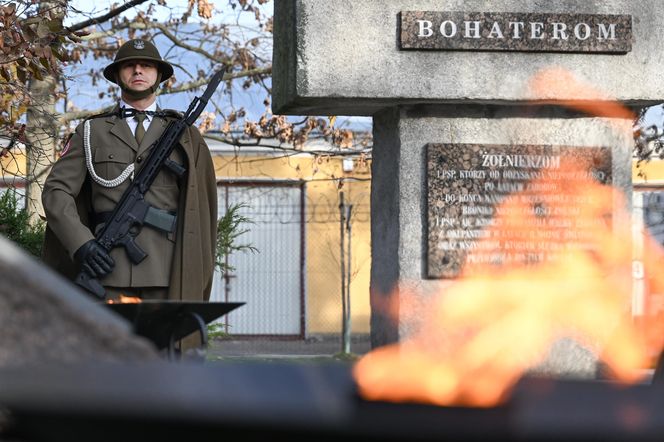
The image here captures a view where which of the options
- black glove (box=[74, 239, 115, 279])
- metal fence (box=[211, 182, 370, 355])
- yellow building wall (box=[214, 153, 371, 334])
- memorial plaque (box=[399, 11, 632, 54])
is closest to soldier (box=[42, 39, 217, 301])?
black glove (box=[74, 239, 115, 279])

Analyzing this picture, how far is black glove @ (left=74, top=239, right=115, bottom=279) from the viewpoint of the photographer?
4.90 meters

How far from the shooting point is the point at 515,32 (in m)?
5.12

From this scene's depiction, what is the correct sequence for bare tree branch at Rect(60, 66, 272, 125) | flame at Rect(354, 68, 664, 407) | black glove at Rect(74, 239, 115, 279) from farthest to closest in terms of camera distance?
1. bare tree branch at Rect(60, 66, 272, 125)
2. flame at Rect(354, 68, 664, 407)
3. black glove at Rect(74, 239, 115, 279)

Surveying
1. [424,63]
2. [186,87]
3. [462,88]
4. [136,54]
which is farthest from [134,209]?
[186,87]

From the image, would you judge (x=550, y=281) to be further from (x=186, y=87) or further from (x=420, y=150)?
(x=186, y=87)

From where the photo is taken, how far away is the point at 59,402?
3.66 feet

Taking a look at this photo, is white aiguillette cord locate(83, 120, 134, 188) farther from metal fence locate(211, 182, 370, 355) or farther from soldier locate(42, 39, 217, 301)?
metal fence locate(211, 182, 370, 355)

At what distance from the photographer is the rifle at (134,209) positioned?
4.94 meters

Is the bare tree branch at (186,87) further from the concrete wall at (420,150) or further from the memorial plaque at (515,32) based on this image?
the memorial plaque at (515,32)

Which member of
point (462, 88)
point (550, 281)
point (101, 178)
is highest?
point (462, 88)

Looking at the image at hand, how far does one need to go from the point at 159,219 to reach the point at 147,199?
0.35 ft

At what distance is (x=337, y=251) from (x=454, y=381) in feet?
52.7

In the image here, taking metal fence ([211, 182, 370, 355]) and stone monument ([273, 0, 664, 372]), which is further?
metal fence ([211, 182, 370, 355])

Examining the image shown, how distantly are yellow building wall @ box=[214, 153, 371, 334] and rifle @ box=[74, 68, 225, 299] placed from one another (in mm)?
12212
